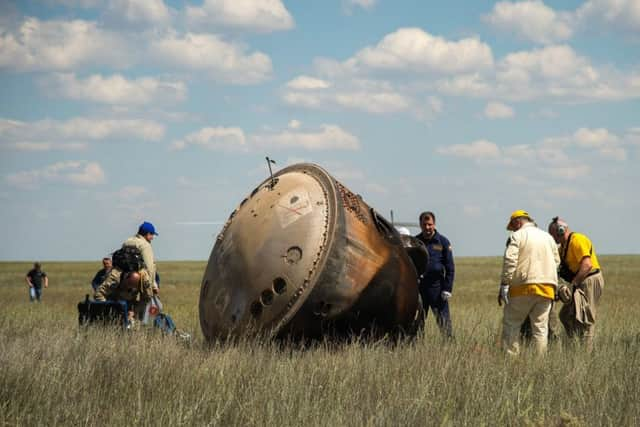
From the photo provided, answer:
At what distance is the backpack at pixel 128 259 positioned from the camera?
12.3 metres

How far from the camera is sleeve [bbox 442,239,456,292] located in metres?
12.4

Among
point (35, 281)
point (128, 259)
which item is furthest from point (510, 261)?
point (35, 281)

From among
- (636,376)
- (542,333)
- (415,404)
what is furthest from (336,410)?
(542,333)

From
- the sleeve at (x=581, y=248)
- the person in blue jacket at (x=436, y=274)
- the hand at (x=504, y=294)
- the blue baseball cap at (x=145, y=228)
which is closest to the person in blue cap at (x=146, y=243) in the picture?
the blue baseball cap at (x=145, y=228)

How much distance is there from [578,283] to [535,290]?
1154 mm

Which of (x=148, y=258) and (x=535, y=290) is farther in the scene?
(x=148, y=258)

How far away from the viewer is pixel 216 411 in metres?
6.93

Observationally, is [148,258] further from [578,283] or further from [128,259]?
[578,283]

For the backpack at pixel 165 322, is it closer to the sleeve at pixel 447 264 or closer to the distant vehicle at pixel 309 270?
Result: the distant vehicle at pixel 309 270

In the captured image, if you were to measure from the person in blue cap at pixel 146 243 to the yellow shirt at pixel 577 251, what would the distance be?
228 inches

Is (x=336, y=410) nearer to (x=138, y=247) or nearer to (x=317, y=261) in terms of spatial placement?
(x=317, y=261)

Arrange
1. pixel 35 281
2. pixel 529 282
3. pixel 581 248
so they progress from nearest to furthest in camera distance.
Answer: pixel 529 282
pixel 581 248
pixel 35 281

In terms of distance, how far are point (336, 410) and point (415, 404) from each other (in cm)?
76

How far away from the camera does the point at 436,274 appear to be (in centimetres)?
1229
